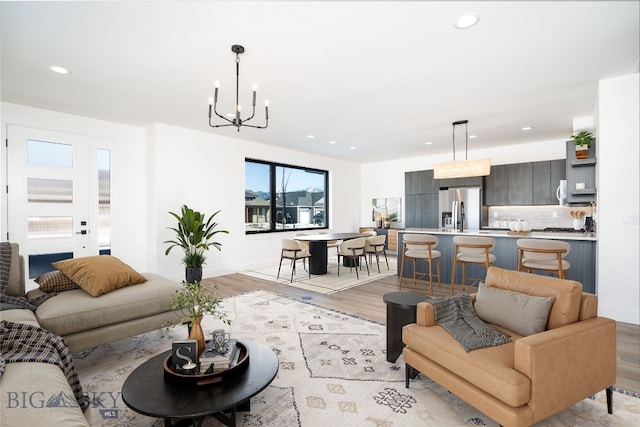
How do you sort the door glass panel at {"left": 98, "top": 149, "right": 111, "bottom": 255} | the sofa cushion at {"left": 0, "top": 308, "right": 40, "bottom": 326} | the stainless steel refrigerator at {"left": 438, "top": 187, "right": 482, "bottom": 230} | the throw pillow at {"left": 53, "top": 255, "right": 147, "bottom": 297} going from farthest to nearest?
the stainless steel refrigerator at {"left": 438, "top": 187, "right": 482, "bottom": 230} < the door glass panel at {"left": 98, "top": 149, "right": 111, "bottom": 255} < the throw pillow at {"left": 53, "top": 255, "right": 147, "bottom": 297} < the sofa cushion at {"left": 0, "top": 308, "right": 40, "bottom": 326}

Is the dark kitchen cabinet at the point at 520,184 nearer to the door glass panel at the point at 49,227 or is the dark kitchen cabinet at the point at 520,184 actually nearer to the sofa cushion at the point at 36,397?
the sofa cushion at the point at 36,397

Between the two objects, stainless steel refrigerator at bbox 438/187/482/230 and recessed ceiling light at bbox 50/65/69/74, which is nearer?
recessed ceiling light at bbox 50/65/69/74

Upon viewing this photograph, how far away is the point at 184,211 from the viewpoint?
5539 mm

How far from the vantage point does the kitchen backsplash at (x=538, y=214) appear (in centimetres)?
665

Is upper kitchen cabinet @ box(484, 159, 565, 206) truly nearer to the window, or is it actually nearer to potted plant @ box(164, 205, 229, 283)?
the window

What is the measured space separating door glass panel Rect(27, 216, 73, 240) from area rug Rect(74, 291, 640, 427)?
2903 millimetres

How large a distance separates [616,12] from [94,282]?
4.77m

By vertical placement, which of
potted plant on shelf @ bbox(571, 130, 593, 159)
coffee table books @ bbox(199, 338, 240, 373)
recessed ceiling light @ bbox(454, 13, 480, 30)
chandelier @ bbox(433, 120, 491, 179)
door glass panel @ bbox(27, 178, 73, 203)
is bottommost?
coffee table books @ bbox(199, 338, 240, 373)

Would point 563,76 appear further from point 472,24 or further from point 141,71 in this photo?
point 141,71

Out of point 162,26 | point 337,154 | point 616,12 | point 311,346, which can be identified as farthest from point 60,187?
point 616,12

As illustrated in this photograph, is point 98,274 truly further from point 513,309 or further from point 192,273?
point 513,309

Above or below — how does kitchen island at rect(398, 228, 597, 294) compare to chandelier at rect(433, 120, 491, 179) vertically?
below

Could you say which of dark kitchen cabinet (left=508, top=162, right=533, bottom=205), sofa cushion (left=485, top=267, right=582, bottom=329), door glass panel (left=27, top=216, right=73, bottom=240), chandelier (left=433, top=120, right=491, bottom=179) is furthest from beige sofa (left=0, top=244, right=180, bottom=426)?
dark kitchen cabinet (left=508, top=162, right=533, bottom=205)

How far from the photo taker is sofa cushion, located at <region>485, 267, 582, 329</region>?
6.46ft
